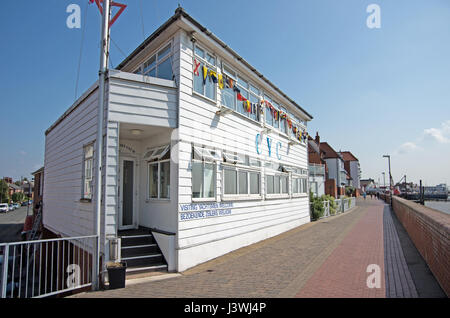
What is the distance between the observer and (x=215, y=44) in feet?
29.3

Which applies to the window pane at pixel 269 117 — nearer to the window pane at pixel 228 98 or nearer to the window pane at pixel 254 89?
the window pane at pixel 254 89

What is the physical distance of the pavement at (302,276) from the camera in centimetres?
537

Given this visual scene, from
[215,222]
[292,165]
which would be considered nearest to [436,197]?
[292,165]

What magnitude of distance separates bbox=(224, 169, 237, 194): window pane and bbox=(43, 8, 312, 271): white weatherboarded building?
34mm

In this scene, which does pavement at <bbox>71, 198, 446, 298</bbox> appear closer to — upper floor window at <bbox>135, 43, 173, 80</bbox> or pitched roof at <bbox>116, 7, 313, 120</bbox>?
upper floor window at <bbox>135, 43, 173, 80</bbox>

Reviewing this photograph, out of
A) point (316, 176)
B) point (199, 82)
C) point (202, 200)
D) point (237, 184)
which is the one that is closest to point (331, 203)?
point (316, 176)

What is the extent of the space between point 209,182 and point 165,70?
11.8 feet

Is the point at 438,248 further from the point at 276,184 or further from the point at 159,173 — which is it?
the point at 276,184

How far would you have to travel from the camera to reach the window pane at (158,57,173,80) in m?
8.12

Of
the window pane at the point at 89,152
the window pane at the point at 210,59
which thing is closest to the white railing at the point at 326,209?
the window pane at the point at 210,59

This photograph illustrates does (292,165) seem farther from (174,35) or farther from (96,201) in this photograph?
(96,201)

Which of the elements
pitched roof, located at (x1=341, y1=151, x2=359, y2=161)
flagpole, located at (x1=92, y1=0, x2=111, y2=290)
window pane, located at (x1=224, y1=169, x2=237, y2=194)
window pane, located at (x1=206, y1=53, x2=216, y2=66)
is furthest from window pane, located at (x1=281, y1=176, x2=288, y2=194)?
pitched roof, located at (x1=341, y1=151, x2=359, y2=161)

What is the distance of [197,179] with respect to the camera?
812 cm

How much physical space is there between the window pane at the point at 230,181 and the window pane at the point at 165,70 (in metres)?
3.49
